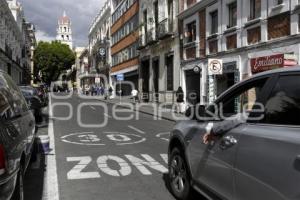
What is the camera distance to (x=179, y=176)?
235 inches

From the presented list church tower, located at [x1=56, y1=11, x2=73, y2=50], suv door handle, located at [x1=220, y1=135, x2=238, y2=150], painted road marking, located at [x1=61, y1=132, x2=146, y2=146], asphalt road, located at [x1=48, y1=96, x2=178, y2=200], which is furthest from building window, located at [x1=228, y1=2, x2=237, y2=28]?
church tower, located at [x1=56, y1=11, x2=73, y2=50]

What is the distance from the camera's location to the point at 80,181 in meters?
7.03

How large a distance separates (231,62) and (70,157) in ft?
43.5

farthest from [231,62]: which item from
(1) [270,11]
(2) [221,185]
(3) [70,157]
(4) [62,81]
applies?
(4) [62,81]

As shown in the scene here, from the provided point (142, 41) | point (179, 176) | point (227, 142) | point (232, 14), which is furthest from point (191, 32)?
point (227, 142)

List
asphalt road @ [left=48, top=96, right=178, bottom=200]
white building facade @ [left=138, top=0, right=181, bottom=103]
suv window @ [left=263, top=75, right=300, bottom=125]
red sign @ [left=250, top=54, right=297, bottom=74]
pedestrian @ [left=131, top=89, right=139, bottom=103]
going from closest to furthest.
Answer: suv window @ [left=263, top=75, right=300, bottom=125] → asphalt road @ [left=48, top=96, right=178, bottom=200] → red sign @ [left=250, top=54, right=297, bottom=74] → white building facade @ [left=138, top=0, right=181, bottom=103] → pedestrian @ [left=131, top=89, right=139, bottom=103]

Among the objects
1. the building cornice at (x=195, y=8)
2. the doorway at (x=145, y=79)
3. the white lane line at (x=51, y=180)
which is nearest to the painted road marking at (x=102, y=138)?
the white lane line at (x=51, y=180)

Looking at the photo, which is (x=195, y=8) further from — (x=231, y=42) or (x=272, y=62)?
(x=272, y=62)

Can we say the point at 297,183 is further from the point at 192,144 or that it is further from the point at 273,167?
the point at 192,144

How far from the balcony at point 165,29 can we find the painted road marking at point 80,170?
2186 cm

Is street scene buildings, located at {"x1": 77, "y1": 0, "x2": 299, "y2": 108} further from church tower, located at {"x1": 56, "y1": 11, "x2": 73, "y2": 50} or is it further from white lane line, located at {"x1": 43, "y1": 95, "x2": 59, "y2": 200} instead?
church tower, located at {"x1": 56, "y1": 11, "x2": 73, "y2": 50}

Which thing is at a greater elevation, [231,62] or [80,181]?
[231,62]

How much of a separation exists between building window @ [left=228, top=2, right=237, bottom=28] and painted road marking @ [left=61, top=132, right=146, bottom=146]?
9.83m

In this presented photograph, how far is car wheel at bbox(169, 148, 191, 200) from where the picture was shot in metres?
5.70
